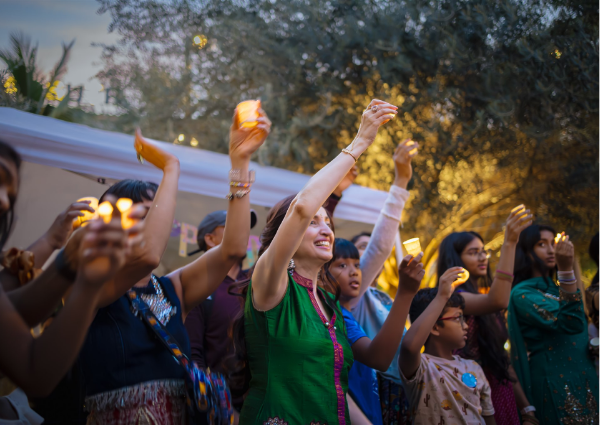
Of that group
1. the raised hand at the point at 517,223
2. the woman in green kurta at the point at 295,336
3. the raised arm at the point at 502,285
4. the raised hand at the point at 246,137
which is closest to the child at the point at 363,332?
the woman in green kurta at the point at 295,336

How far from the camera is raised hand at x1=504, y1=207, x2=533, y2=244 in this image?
108 inches

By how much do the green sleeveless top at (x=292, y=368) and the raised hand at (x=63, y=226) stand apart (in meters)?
0.61

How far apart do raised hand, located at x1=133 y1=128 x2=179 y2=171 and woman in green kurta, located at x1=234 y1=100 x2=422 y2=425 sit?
397mm

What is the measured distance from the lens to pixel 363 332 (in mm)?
2195

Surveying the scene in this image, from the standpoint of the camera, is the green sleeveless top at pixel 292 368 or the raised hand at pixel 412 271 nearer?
the green sleeveless top at pixel 292 368

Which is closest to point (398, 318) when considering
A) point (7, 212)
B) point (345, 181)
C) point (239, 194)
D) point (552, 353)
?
point (239, 194)

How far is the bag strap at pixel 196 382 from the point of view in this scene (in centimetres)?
139

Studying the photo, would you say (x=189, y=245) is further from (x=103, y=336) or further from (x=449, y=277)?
(x=103, y=336)

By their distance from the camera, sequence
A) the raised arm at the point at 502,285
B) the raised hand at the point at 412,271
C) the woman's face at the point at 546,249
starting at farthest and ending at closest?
the woman's face at the point at 546,249 < the raised arm at the point at 502,285 < the raised hand at the point at 412,271

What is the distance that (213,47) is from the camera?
564 cm

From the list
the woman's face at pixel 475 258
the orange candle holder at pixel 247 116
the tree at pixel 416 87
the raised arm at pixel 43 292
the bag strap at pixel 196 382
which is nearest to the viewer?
the raised arm at pixel 43 292

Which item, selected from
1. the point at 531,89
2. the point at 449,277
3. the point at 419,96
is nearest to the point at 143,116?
the point at 419,96

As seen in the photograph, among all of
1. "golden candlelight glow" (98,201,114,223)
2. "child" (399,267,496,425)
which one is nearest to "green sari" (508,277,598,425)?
"child" (399,267,496,425)

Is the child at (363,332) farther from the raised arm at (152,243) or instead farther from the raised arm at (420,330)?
the raised arm at (152,243)
